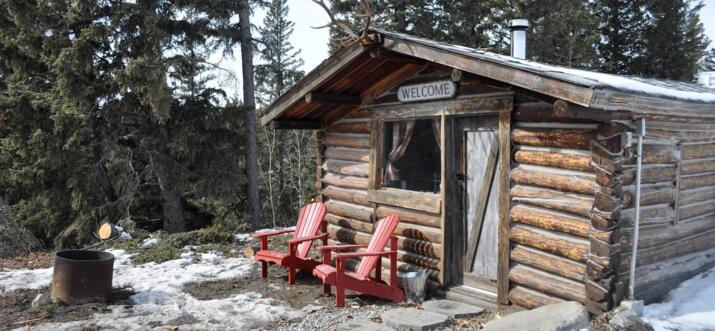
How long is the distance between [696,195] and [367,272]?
4.00 metres

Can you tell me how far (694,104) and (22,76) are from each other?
1624cm

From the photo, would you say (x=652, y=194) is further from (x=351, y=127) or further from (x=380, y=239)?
(x=351, y=127)

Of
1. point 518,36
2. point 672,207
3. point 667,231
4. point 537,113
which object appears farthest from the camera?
point 518,36

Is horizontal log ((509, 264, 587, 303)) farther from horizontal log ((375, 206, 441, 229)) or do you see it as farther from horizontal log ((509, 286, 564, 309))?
horizontal log ((375, 206, 441, 229))

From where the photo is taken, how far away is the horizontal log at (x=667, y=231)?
16.9 ft

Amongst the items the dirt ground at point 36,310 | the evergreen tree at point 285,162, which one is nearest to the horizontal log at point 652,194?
the dirt ground at point 36,310

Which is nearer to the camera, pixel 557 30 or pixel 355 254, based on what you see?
pixel 355 254

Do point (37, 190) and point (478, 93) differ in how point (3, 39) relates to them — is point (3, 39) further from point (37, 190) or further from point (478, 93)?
point (478, 93)

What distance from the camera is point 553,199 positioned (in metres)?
5.29

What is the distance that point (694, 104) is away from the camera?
5.48 metres

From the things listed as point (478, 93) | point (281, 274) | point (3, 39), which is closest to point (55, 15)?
point (3, 39)

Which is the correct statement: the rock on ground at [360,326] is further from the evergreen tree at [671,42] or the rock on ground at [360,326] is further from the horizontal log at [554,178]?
the evergreen tree at [671,42]

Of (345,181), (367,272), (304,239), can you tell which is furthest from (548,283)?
(345,181)

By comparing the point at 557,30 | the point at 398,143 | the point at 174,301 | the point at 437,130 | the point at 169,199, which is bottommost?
the point at 174,301
